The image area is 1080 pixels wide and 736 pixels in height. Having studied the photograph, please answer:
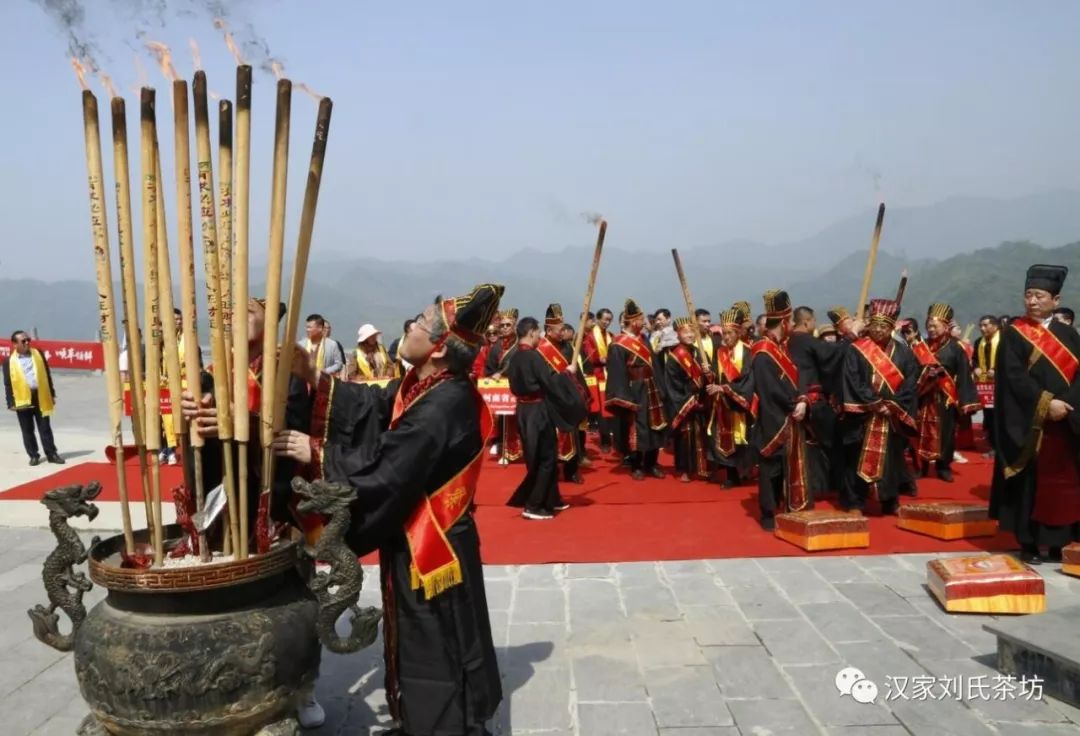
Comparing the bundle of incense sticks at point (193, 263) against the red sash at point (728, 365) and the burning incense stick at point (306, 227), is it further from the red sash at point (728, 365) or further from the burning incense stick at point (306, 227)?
the red sash at point (728, 365)

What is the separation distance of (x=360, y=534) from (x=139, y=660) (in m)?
0.80

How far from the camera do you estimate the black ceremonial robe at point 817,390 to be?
7715mm

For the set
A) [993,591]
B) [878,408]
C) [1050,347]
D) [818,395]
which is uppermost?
[1050,347]

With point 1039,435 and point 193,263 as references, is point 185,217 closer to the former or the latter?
point 193,263

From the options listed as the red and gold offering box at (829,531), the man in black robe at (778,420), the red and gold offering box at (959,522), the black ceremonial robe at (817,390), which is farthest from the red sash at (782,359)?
the red and gold offering box at (959,522)

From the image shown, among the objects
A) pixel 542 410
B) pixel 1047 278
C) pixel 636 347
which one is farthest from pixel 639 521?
pixel 1047 278

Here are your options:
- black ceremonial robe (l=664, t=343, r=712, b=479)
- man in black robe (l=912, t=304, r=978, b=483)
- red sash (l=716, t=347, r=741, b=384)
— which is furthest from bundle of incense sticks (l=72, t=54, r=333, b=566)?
man in black robe (l=912, t=304, r=978, b=483)

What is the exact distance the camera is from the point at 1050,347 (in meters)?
6.11

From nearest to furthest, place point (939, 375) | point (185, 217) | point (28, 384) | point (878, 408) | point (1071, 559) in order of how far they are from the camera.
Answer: point (185, 217), point (1071, 559), point (878, 408), point (939, 375), point (28, 384)

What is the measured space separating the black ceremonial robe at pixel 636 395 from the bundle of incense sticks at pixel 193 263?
7489 mm

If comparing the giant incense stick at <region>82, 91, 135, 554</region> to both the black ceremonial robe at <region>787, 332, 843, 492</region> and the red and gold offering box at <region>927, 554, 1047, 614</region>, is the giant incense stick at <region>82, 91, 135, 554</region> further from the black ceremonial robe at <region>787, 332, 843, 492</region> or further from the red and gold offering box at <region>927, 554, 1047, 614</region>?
the black ceremonial robe at <region>787, 332, 843, 492</region>

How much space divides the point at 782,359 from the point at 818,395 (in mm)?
545

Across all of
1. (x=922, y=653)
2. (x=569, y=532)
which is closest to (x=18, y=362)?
(x=569, y=532)

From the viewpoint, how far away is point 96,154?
2.59 metres
